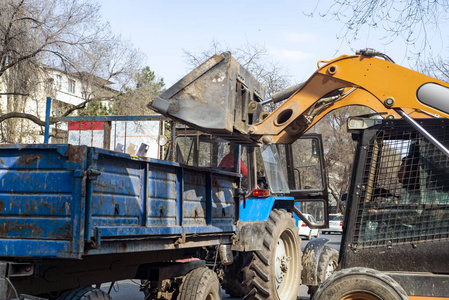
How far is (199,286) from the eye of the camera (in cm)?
645

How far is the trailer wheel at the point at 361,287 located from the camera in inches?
205

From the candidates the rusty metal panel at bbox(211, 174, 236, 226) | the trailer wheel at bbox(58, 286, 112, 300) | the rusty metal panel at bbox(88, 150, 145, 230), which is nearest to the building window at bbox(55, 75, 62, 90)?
the rusty metal panel at bbox(211, 174, 236, 226)

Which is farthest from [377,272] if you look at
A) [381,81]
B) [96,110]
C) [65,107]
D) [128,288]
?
[96,110]

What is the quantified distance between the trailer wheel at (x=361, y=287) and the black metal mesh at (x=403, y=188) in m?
0.60

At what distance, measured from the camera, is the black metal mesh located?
5.62 m

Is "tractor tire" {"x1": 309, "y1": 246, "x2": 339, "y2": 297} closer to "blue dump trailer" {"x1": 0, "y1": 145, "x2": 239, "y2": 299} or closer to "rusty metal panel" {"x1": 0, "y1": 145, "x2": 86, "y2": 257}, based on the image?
"blue dump trailer" {"x1": 0, "y1": 145, "x2": 239, "y2": 299}

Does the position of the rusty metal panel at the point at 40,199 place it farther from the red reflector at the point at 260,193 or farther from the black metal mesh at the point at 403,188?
the red reflector at the point at 260,193

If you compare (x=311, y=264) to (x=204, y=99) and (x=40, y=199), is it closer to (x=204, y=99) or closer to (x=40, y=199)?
(x=204, y=99)

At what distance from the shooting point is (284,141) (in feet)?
21.9

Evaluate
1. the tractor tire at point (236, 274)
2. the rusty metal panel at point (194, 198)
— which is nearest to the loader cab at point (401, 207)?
the rusty metal panel at point (194, 198)

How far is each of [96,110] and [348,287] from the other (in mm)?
30476

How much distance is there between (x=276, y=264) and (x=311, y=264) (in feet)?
2.59

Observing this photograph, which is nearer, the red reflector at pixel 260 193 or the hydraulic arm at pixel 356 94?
the hydraulic arm at pixel 356 94

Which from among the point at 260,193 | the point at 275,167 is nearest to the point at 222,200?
the point at 260,193
